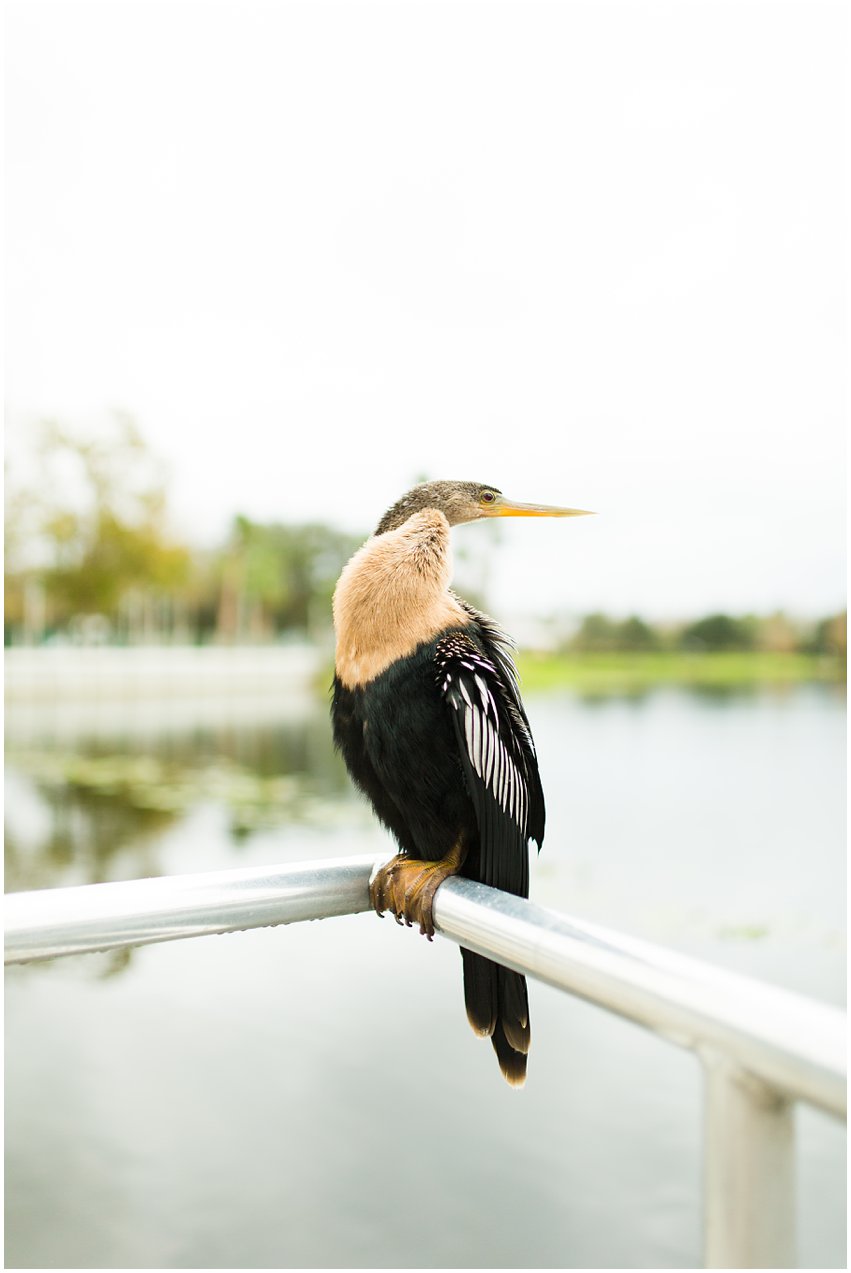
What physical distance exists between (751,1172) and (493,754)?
0.55 meters

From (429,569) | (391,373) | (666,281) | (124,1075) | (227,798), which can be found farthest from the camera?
(666,281)

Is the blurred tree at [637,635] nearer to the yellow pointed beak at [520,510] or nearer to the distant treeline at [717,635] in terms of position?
the distant treeline at [717,635]

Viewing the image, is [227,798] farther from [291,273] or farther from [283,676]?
[291,273]

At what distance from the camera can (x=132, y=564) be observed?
15.7m

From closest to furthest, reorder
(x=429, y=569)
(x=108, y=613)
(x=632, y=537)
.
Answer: (x=429, y=569), (x=108, y=613), (x=632, y=537)

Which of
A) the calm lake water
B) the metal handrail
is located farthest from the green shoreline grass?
the metal handrail

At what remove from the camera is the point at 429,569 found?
3.36 ft

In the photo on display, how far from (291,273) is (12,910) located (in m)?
27.6

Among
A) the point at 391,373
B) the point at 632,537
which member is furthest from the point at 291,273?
the point at 632,537

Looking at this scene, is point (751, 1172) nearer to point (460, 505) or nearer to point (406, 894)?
point (406, 894)

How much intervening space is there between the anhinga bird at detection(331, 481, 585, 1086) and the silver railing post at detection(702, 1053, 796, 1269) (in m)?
0.42

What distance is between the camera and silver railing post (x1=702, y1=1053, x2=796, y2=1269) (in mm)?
352

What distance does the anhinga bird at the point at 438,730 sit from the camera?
0.85 meters

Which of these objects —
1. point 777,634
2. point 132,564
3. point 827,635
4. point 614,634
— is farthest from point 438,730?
point 132,564
